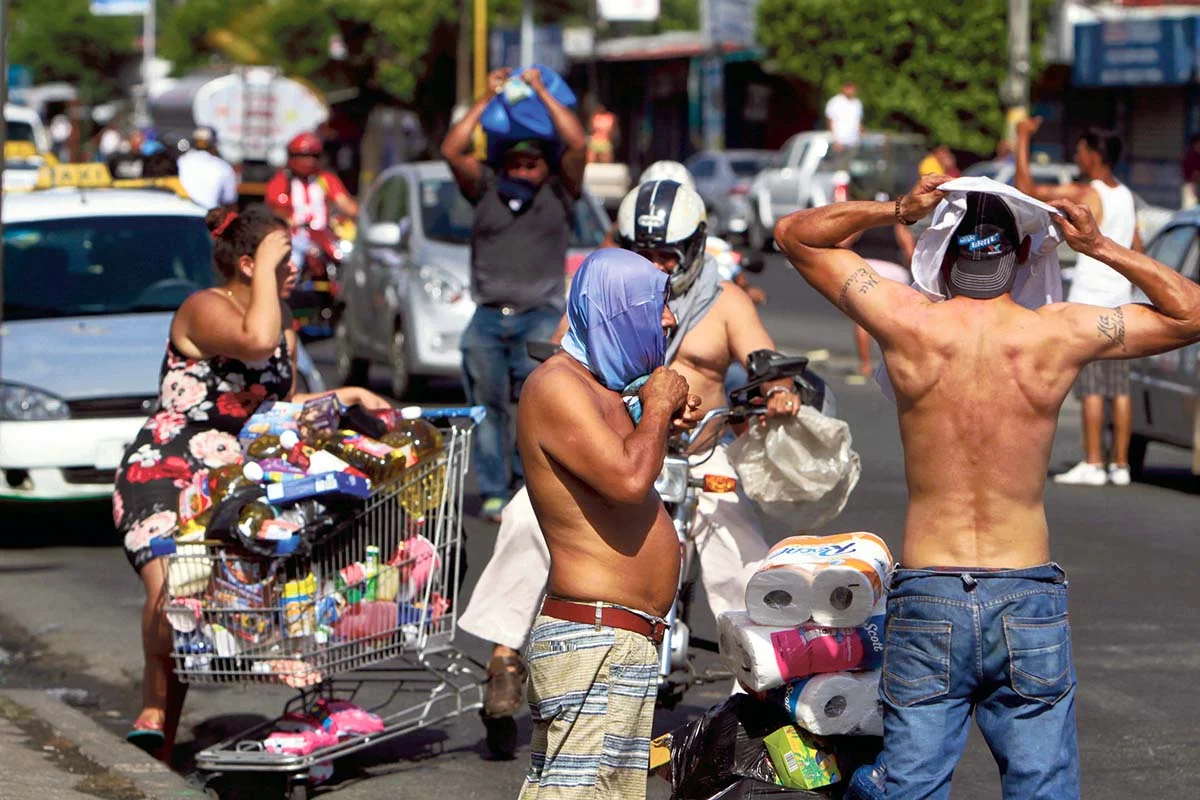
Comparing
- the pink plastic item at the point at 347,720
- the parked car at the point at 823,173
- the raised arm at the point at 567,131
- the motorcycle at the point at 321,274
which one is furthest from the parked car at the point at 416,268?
the parked car at the point at 823,173

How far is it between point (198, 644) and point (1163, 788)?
3.04m

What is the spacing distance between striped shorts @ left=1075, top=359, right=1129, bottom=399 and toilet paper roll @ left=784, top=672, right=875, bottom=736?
7700 millimetres

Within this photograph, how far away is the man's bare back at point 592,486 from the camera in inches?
172

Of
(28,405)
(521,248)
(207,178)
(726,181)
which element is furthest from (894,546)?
(726,181)

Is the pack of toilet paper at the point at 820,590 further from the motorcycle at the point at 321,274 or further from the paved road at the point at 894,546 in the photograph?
the motorcycle at the point at 321,274

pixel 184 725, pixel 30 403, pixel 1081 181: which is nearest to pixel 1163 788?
pixel 184 725

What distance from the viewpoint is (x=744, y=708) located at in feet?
16.7

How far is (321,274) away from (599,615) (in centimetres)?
1345

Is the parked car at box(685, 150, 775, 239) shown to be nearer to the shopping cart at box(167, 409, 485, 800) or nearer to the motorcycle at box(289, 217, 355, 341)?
the motorcycle at box(289, 217, 355, 341)

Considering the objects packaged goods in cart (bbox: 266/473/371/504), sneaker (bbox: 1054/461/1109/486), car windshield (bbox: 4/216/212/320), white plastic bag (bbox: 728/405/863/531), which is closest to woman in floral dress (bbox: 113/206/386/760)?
packaged goods in cart (bbox: 266/473/371/504)

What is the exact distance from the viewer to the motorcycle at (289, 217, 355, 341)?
682 inches

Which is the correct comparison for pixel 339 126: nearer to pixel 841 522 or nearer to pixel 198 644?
pixel 841 522

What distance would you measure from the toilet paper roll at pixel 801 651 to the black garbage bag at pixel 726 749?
0.09 m

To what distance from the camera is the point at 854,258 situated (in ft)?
15.9
